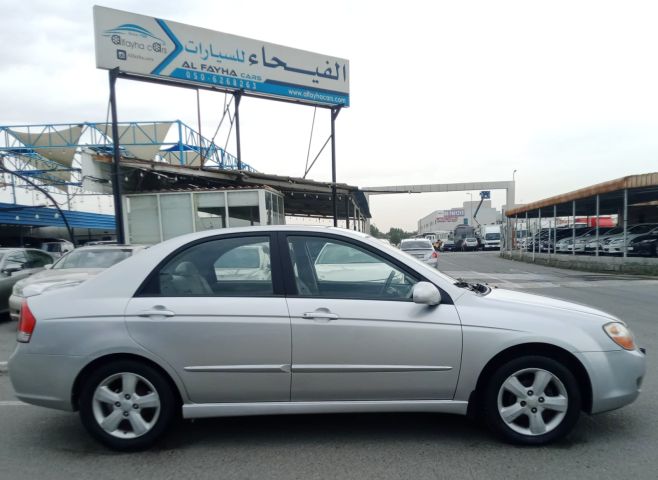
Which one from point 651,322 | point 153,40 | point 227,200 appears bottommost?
point 651,322

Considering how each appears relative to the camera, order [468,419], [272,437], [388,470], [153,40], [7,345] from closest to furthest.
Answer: [388,470], [272,437], [468,419], [7,345], [153,40]

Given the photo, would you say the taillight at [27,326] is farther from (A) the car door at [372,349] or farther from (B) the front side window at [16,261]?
(B) the front side window at [16,261]

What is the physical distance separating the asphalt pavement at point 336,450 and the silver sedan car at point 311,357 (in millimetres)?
195

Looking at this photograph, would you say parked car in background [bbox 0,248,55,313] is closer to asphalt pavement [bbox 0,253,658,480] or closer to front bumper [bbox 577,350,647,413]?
A: asphalt pavement [bbox 0,253,658,480]

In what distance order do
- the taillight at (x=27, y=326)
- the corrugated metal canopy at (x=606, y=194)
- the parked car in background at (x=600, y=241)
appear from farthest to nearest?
1. the parked car in background at (x=600, y=241)
2. the corrugated metal canopy at (x=606, y=194)
3. the taillight at (x=27, y=326)

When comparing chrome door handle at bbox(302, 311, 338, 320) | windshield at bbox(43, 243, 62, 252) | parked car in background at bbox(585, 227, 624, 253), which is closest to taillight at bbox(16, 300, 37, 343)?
chrome door handle at bbox(302, 311, 338, 320)

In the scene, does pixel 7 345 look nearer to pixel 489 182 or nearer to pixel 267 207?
pixel 267 207

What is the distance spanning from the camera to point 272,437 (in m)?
3.17

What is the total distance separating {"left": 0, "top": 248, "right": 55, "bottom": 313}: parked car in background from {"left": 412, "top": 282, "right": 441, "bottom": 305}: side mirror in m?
8.61

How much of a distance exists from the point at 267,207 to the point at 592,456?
12.4m

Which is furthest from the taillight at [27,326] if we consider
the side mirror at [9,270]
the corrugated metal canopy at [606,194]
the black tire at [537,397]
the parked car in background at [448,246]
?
the parked car in background at [448,246]

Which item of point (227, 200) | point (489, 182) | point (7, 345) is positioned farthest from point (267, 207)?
point (489, 182)

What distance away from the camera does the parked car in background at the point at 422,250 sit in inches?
594

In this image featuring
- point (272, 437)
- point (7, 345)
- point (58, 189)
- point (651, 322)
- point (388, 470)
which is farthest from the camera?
point (58, 189)
